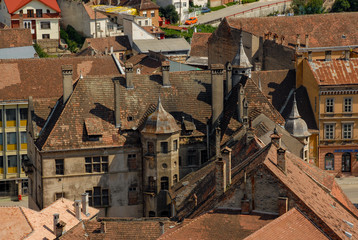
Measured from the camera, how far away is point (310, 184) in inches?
2736

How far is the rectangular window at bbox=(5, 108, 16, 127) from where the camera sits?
10219cm

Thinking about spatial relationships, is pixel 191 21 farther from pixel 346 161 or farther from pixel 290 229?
pixel 290 229

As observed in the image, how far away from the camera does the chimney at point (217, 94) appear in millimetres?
89562

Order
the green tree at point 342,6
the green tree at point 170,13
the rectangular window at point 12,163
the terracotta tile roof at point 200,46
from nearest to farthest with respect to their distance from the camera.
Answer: the rectangular window at point 12,163 → the terracotta tile roof at point 200,46 → the green tree at point 170,13 → the green tree at point 342,6

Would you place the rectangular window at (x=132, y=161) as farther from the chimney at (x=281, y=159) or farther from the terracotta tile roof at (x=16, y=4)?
the terracotta tile roof at (x=16, y=4)

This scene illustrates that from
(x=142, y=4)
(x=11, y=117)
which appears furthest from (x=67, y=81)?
(x=142, y=4)

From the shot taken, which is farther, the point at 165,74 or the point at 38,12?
the point at 38,12

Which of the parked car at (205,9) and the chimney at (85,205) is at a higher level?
the parked car at (205,9)

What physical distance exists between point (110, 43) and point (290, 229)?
90.4 metres

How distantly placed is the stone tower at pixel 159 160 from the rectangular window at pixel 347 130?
27683 millimetres

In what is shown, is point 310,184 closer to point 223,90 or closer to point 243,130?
point 243,130

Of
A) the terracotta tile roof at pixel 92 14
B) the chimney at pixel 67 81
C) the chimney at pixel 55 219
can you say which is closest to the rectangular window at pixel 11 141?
the chimney at pixel 67 81

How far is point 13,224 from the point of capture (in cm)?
7138

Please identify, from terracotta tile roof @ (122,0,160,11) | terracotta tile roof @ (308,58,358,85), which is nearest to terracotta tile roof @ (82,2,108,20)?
terracotta tile roof @ (122,0,160,11)
